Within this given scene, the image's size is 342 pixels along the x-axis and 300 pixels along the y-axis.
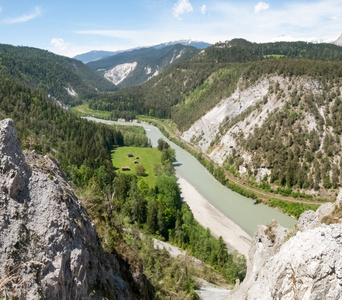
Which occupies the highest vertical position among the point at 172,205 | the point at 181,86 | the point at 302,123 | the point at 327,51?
the point at 327,51

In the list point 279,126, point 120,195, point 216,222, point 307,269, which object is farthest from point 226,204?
point 307,269

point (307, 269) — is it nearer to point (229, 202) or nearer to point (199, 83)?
point (229, 202)

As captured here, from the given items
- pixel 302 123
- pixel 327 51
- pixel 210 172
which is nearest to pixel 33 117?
pixel 210 172

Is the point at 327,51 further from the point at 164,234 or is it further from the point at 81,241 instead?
the point at 81,241

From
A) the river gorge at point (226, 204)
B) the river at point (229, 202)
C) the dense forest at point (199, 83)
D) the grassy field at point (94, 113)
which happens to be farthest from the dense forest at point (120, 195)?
the grassy field at point (94, 113)

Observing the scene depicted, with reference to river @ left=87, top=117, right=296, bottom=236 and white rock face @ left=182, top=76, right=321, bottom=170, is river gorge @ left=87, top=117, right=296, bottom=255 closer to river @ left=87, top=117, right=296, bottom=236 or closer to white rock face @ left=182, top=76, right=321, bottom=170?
river @ left=87, top=117, right=296, bottom=236

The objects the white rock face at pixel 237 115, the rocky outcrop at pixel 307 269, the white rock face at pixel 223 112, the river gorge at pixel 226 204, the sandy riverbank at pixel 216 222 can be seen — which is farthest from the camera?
the white rock face at pixel 223 112

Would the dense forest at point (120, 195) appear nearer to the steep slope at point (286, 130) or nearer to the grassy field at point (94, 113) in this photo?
the steep slope at point (286, 130)
